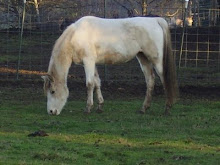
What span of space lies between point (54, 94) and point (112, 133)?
2.82 m

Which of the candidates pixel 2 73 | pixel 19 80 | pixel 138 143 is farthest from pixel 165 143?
pixel 2 73

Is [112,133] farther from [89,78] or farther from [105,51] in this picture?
[105,51]

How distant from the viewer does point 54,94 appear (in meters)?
11.8

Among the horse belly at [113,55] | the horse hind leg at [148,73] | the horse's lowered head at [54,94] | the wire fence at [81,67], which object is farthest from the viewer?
the wire fence at [81,67]

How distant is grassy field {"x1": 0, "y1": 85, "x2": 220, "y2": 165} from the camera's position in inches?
293

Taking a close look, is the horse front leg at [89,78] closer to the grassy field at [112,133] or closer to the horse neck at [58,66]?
the grassy field at [112,133]

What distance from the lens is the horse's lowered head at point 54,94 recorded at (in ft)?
38.2

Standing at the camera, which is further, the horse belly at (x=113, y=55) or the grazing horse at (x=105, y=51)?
the horse belly at (x=113, y=55)

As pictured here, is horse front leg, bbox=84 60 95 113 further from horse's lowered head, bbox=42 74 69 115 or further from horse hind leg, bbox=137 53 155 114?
horse hind leg, bbox=137 53 155 114

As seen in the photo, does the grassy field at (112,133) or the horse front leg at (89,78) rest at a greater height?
the horse front leg at (89,78)

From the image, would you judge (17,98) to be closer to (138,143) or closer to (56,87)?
(56,87)

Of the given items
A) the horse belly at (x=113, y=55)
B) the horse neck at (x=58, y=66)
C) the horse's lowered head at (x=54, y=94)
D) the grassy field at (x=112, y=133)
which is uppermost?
the horse belly at (x=113, y=55)

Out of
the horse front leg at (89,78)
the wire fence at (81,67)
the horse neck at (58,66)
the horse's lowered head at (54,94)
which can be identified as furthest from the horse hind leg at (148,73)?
the wire fence at (81,67)

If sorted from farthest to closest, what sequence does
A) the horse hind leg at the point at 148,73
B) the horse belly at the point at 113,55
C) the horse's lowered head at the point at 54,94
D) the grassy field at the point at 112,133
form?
the horse hind leg at the point at 148,73, the horse belly at the point at 113,55, the horse's lowered head at the point at 54,94, the grassy field at the point at 112,133
